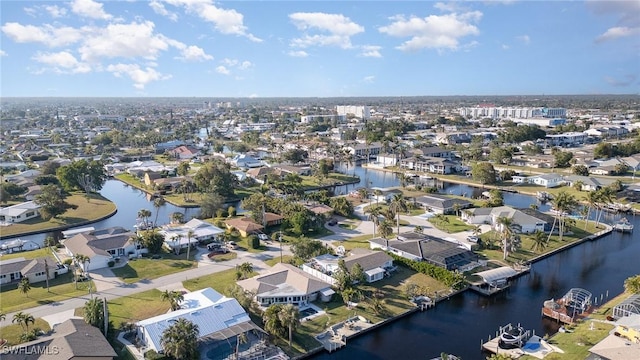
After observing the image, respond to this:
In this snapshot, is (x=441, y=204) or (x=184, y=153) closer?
(x=441, y=204)

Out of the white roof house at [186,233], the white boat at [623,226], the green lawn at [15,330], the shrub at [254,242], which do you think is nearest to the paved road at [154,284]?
the green lawn at [15,330]

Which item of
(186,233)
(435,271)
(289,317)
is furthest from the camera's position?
(186,233)

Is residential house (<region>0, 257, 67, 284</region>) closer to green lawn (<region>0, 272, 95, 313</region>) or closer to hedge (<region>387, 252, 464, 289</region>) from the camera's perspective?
green lawn (<region>0, 272, 95, 313</region>)

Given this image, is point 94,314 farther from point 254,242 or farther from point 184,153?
point 184,153

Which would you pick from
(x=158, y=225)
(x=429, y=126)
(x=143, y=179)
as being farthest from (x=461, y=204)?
(x=429, y=126)

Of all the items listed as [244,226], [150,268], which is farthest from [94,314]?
[244,226]
